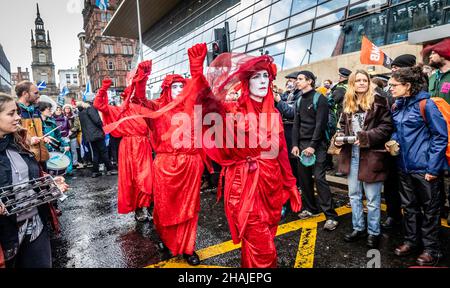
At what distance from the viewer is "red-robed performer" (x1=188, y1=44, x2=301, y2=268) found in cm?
229

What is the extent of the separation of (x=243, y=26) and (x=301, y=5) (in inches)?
175

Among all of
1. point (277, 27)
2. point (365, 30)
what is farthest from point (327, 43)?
point (277, 27)

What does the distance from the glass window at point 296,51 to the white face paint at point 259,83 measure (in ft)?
33.3

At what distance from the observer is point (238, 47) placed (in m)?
16.4

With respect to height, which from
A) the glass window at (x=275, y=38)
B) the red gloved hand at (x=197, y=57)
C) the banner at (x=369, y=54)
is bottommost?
the red gloved hand at (x=197, y=57)

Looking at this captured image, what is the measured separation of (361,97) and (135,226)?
11.5 ft

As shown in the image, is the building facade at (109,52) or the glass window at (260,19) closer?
the glass window at (260,19)

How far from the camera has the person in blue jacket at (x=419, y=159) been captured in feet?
9.01

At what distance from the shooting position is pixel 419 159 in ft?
9.36

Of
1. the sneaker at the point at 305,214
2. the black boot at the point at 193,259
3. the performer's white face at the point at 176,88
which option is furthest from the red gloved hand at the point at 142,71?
the sneaker at the point at 305,214

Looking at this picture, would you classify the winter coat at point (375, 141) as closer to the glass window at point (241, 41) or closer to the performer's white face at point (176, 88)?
the performer's white face at point (176, 88)

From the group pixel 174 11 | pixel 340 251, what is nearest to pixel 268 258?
pixel 340 251

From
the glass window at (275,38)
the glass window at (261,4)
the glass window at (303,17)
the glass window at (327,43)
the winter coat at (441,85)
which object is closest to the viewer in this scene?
the winter coat at (441,85)

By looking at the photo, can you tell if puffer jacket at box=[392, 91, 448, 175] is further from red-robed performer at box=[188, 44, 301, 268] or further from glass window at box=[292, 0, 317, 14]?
glass window at box=[292, 0, 317, 14]
